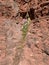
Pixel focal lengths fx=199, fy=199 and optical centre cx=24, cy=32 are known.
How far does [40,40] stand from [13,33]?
53cm

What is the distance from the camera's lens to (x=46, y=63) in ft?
8.48

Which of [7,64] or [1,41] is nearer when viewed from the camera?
[7,64]

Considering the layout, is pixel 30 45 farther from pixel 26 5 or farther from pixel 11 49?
pixel 26 5

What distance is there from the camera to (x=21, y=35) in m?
3.14

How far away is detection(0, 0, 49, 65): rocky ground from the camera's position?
8.54 ft

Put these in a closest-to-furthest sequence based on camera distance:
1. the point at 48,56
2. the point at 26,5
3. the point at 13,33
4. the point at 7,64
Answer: the point at 7,64 < the point at 48,56 < the point at 13,33 < the point at 26,5

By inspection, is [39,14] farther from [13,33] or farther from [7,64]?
[7,64]

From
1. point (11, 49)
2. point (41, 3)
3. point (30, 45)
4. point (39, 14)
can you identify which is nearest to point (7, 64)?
point (11, 49)

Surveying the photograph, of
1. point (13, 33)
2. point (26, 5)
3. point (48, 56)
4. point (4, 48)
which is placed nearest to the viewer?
point (48, 56)

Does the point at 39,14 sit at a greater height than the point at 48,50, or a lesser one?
greater

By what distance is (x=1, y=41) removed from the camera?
314 cm

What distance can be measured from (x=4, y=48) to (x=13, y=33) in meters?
0.50

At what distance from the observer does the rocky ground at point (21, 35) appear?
260 centimetres

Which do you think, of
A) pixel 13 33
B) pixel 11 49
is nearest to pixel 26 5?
pixel 13 33
